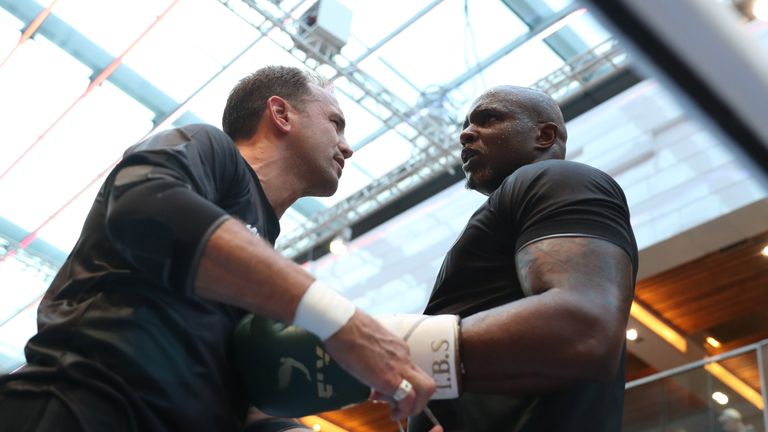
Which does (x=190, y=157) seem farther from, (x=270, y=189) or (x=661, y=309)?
(x=661, y=309)

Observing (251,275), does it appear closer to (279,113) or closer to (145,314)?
(145,314)

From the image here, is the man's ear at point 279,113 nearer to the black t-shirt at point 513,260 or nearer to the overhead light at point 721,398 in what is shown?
the black t-shirt at point 513,260

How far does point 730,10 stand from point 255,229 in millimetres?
1554

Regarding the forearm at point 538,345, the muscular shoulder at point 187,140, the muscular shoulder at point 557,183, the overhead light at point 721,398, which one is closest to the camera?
the forearm at point 538,345

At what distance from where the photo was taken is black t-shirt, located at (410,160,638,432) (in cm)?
204

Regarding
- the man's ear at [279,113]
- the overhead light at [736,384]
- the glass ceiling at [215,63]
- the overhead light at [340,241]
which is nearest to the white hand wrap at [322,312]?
the man's ear at [279,113]

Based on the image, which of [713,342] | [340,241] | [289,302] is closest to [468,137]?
[289,302]

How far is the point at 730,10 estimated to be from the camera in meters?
0.84

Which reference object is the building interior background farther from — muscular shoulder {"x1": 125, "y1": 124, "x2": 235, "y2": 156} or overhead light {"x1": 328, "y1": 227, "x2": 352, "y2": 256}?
muscular shoulder {"x1": 125, "y1": 124, "x2": 235, "y2": 156}

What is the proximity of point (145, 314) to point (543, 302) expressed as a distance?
28.5 inches

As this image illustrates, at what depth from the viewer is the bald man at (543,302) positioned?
1.88 m

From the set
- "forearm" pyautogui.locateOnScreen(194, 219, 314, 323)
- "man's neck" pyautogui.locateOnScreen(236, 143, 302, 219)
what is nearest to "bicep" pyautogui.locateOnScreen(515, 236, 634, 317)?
"forearm" pyautogui.locateOnScreen(194, 219, 314, 323)

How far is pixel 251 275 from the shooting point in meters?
1.74

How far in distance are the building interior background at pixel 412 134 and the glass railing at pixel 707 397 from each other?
16 millimetres
